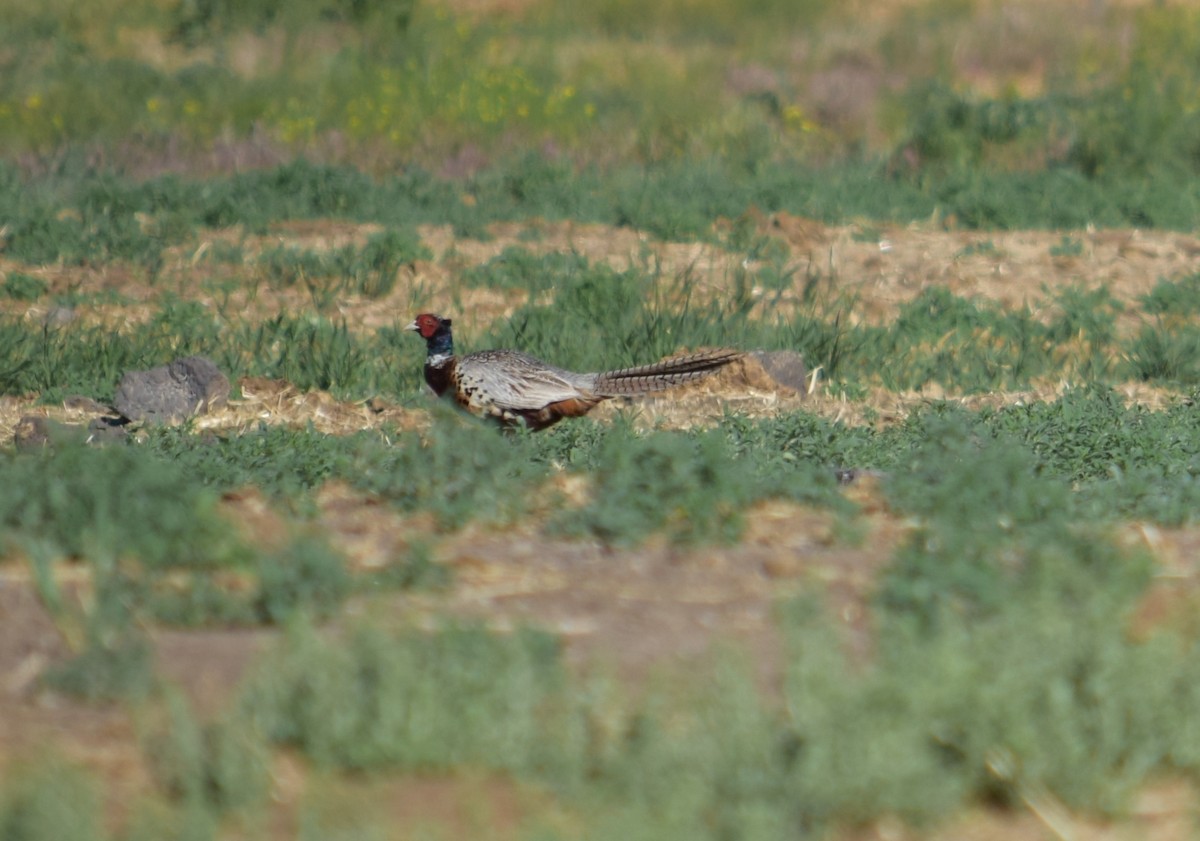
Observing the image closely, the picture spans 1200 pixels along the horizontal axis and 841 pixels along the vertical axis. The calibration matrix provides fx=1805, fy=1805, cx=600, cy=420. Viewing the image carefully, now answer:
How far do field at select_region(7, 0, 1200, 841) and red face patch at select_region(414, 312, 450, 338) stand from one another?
16.8 inches

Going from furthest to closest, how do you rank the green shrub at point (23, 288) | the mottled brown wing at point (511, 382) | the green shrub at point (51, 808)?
the green shrub at point (23, 288), the mottled brown wing at point (511, 382), the green shrub at point (51, 808)

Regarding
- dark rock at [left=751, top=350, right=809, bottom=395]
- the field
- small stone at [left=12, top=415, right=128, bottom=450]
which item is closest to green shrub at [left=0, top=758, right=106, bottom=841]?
the field

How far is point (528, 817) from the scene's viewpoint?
340 cm

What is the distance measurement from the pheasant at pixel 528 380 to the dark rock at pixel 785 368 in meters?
0.48

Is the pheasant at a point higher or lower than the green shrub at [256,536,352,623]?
lower

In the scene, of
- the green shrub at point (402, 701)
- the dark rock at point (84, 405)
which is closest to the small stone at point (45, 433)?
the dark rock at point (84, 405)

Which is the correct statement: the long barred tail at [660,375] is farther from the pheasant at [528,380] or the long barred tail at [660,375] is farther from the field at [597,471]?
the field at [597,471]

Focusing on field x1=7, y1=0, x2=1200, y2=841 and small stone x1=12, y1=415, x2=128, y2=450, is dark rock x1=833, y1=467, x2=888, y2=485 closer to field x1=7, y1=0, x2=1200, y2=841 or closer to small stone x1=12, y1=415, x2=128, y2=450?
field x1=7, y1=0, x2=1200, y2=841

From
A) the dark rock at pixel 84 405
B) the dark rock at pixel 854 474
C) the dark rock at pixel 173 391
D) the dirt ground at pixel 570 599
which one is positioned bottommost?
the dark rock at pixel 84 405

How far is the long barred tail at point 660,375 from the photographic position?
8102 millimetres

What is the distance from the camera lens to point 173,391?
7.99m

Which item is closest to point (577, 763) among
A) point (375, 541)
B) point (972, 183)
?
point (375, 541)

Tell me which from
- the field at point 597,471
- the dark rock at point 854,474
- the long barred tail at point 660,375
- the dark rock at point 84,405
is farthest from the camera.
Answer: the dark rock at point 84,405

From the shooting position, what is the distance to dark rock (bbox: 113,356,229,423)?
790 cm
